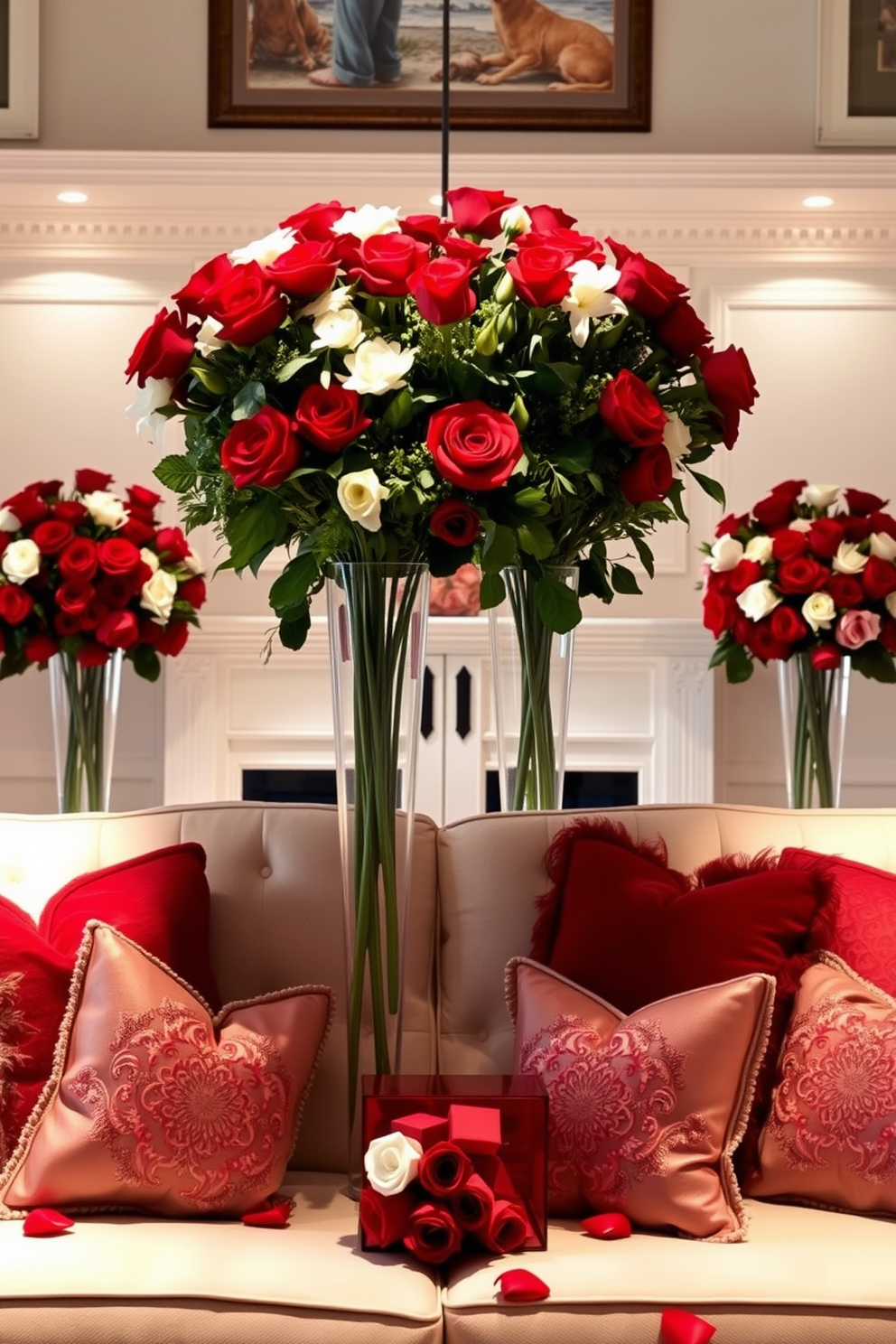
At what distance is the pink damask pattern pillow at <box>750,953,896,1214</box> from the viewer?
1.87m

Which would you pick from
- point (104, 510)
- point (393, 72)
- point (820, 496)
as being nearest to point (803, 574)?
point (820, 496)

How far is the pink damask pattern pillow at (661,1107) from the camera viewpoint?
5.97 ft

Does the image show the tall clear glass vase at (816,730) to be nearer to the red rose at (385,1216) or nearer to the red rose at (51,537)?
the red rose at (51,537)

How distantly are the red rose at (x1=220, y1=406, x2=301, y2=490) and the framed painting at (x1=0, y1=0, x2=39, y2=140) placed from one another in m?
3.49

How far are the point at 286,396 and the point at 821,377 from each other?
347 centimetres

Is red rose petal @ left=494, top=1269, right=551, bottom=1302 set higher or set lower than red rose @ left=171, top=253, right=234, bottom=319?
lower

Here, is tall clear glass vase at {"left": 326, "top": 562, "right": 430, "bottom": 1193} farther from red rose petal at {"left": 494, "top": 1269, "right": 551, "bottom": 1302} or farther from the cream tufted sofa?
red rose petal at {"left": 494, "top": 1269, "right": 551, "bottom": 1302}

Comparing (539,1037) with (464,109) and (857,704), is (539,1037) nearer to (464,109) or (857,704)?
(857,704)

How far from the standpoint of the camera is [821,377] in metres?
4.93

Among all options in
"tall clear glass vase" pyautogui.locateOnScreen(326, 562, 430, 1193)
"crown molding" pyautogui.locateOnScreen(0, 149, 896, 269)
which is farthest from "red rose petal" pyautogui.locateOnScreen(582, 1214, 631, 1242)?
"crown molding" pyautogui.locateOnScreen(0, 149, 896, 269)

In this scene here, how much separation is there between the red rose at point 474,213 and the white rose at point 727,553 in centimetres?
184

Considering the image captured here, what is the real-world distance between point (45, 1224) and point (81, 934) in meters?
0.41

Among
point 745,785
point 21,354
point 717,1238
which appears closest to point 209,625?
point 21,354

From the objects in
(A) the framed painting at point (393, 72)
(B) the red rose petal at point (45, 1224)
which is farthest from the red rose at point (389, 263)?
(A) the framed painting at point (393, 72)
